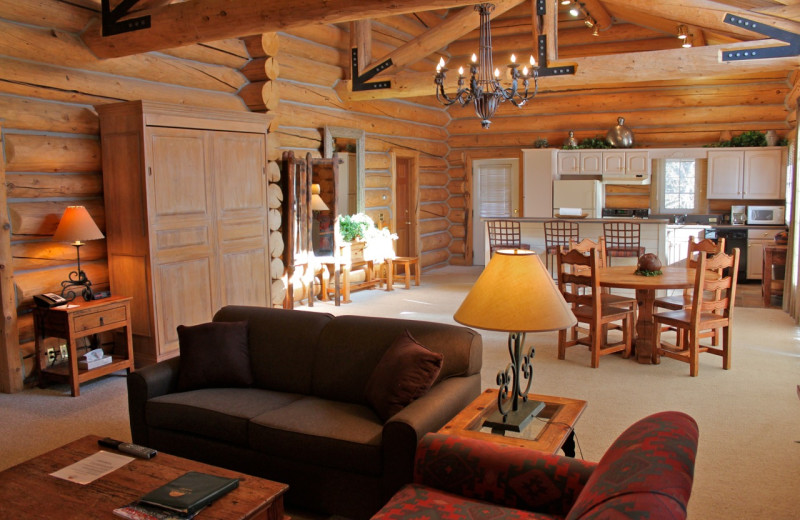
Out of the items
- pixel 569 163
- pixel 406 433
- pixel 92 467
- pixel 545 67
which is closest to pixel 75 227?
pixel 92 467

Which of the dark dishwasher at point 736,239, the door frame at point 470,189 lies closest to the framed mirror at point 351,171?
the door frame at point 470,189

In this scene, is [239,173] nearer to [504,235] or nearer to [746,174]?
[504,235]

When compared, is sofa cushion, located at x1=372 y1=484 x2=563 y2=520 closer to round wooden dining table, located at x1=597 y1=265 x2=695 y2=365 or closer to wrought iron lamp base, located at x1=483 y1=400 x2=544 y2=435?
wrought iron lamp base, located at x1=483 y1=400 x2=544 y2=435

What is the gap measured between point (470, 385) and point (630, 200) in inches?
347

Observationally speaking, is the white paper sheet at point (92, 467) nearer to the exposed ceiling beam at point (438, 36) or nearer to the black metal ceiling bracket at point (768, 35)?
the exposed ceiling beam at point (438, 36)

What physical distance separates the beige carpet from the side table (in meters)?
0.14

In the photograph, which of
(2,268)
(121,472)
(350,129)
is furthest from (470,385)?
(350,129)

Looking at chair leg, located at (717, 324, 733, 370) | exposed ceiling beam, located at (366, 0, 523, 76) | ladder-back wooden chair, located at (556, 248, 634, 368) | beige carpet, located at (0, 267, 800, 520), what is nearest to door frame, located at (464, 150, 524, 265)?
exposed ceiling beam, located at (366, 0, 523, 76)

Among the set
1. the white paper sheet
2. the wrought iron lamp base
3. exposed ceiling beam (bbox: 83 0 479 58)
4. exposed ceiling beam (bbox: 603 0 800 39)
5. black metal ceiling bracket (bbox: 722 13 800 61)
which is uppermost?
exposed ceiling beam (bbox: 603 0 800 39)

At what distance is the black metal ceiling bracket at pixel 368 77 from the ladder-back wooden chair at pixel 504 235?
8.21 feet

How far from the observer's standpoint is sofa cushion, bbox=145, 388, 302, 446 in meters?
3.40

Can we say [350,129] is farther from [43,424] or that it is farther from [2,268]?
[43,424]

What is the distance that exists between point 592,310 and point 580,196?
5.57 m

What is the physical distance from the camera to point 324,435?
10.2 ft
